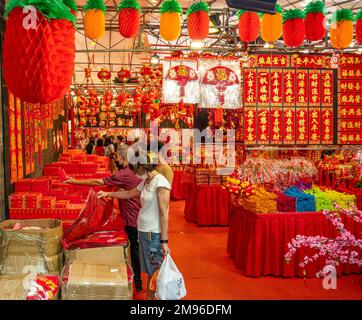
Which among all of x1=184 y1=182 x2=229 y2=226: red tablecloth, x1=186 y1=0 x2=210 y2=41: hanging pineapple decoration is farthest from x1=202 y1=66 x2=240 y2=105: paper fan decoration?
x1=186 y1=0 x2=210 y2=41: hanging pineapple decoration

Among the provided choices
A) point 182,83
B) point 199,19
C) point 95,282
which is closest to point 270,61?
point 199,19

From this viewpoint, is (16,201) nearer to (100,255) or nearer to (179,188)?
(100,255)

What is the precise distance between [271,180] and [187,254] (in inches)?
64.4

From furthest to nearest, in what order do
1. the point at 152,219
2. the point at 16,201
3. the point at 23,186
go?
the point at 23,186
the point at 16,201
the point at 152,219

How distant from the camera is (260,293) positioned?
16.6 feet

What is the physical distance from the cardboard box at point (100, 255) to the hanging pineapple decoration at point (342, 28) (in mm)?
3957

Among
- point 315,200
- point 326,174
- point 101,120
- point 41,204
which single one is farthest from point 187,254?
point 101,120

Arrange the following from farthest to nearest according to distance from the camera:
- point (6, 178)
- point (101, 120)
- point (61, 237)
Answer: point (101, 120) < point (6, 178) < point (61, 237)

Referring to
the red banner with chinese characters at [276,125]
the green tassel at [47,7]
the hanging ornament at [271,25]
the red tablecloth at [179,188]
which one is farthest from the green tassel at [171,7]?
the red tablecloth at [179,188]

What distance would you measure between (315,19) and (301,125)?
76.7 inches

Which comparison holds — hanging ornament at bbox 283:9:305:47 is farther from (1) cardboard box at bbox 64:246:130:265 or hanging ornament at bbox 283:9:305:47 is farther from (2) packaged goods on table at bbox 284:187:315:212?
(1) cardboard box at bbox 64:246:130:265

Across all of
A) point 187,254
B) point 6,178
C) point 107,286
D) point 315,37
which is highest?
point 315,37

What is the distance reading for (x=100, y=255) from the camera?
11.8 feet

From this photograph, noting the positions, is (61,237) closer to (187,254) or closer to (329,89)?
(187,254)
